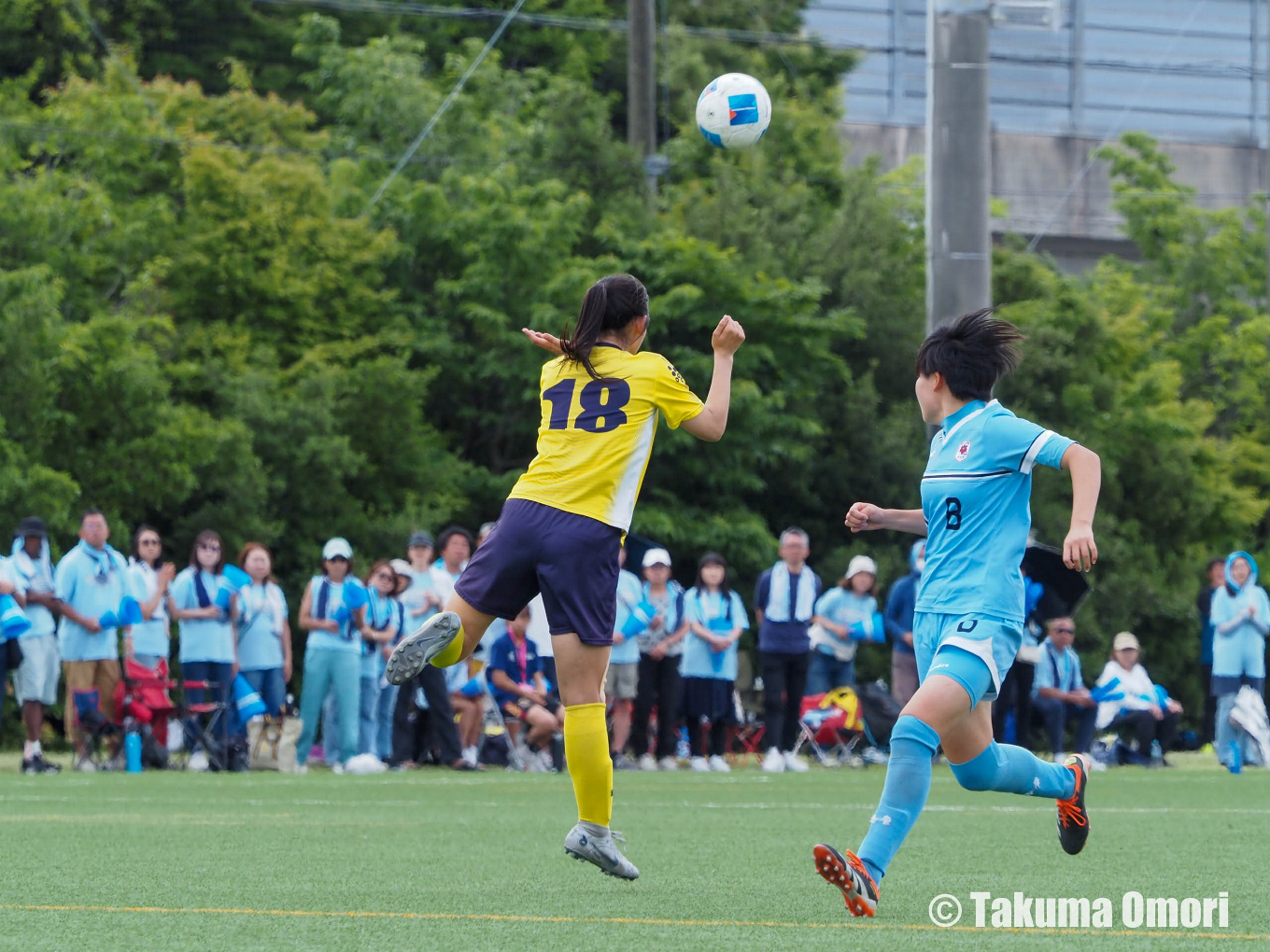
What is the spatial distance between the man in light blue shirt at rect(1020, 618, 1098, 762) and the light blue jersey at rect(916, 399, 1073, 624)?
521 inches

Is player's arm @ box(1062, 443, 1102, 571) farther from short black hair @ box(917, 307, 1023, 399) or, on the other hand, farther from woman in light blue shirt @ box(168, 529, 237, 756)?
woman in light blue shirt @ box(168, 529, 237, 756)

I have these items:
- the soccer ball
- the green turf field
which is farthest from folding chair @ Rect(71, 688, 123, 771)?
the soccer ball

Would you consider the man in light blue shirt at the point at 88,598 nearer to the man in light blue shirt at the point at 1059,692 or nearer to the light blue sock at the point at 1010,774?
the man in light blue shirt at the point at 1059,692

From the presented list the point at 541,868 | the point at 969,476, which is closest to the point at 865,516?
the point at 969,476

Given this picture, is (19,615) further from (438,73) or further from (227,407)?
(438,73)

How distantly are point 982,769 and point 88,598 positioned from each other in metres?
10.8

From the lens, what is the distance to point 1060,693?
63.3ft

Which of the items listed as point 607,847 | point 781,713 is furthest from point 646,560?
point 607,847

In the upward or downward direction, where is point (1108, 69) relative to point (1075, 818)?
upward

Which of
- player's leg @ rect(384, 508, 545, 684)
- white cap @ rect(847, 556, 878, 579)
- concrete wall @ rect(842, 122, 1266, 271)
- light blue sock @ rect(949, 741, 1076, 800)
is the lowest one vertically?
light blue sock @ rect(949, 741, 1076, 800)

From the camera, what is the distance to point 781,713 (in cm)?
1722

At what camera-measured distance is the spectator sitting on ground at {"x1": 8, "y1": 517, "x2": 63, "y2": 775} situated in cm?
1496

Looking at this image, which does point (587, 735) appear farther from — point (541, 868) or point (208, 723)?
point (208, 723)

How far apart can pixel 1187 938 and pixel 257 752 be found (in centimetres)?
1199
